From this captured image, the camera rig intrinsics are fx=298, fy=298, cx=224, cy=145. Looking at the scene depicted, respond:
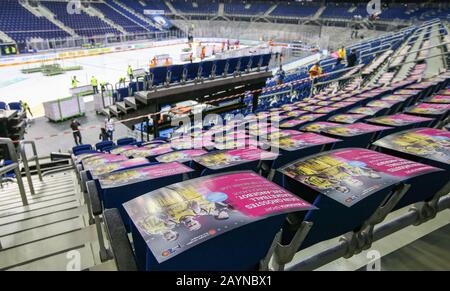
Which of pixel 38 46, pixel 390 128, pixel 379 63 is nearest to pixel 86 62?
pixel 38 46

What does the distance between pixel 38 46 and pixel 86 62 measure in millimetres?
5043

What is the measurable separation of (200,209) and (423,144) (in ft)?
4.91

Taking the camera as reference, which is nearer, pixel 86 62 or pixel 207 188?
pixel 207 188

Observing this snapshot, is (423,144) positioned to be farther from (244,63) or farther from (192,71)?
(244,63)

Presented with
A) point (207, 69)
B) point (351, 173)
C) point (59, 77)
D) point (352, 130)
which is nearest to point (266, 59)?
point (207, 69)

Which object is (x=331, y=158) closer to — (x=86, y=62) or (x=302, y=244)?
(x=302, y=244)

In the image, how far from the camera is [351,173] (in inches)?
56.6

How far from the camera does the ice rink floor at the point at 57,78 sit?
14.3m

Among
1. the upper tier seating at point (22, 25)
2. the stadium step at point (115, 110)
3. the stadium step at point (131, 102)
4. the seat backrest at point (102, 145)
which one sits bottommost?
the stadium step at point (115, 110)

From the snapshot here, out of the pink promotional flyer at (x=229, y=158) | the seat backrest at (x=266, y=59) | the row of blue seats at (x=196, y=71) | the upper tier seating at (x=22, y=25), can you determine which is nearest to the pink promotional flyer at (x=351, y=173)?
the pink promotional flyer at (x=229, y=158)

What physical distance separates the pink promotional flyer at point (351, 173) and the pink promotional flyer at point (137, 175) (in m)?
0.68

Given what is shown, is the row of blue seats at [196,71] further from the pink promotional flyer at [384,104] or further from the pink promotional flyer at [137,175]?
the pink promotional flyer at [137,175]

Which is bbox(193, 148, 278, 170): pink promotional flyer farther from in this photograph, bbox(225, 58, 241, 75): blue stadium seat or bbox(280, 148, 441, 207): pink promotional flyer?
bbox(225, 58, 241, 75): blue stadium seat

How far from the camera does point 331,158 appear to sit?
5.39 ft
